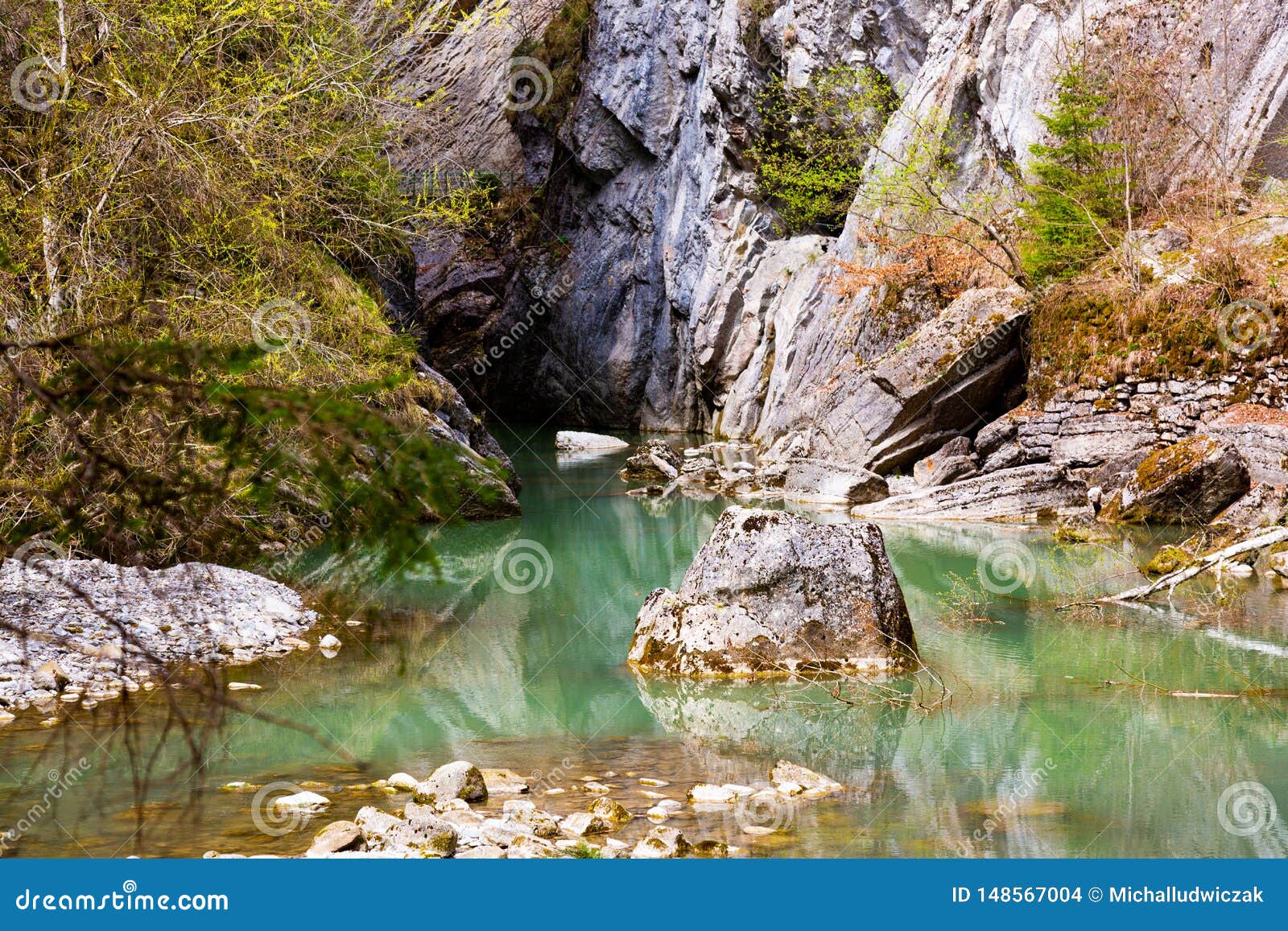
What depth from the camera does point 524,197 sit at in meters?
37.5

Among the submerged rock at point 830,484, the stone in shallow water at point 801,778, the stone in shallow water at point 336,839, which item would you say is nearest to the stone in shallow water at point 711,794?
the stone in shallow water at point 801,778

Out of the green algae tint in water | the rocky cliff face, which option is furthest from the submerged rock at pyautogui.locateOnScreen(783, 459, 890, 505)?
the green algae tint in water

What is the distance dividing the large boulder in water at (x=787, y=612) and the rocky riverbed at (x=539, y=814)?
2.07 meters

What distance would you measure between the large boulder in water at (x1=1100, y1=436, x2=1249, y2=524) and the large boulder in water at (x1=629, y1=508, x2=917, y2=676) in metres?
6.93

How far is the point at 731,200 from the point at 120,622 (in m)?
23.0

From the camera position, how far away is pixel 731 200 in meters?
→ 28.4

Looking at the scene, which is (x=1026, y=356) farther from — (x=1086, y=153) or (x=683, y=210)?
(x=683, y=210)

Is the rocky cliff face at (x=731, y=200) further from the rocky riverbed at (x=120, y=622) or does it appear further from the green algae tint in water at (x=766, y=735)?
the rocky riverbed at (x=120, y=622)

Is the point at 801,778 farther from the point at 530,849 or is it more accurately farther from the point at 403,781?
the point at 403,781

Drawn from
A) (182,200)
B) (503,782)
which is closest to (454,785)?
(503,782)

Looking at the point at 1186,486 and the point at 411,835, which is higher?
the point at 1186,486

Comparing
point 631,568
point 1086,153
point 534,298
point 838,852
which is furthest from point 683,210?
point 838,852

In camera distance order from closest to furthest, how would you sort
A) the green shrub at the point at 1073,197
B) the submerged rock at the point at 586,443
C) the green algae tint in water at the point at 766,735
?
the green algae tint in water at the point at 766,735 → the green shrub at the point at 1073,197 → the submerged rock at the point at 586,443

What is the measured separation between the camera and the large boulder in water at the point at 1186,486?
44.2 feet
